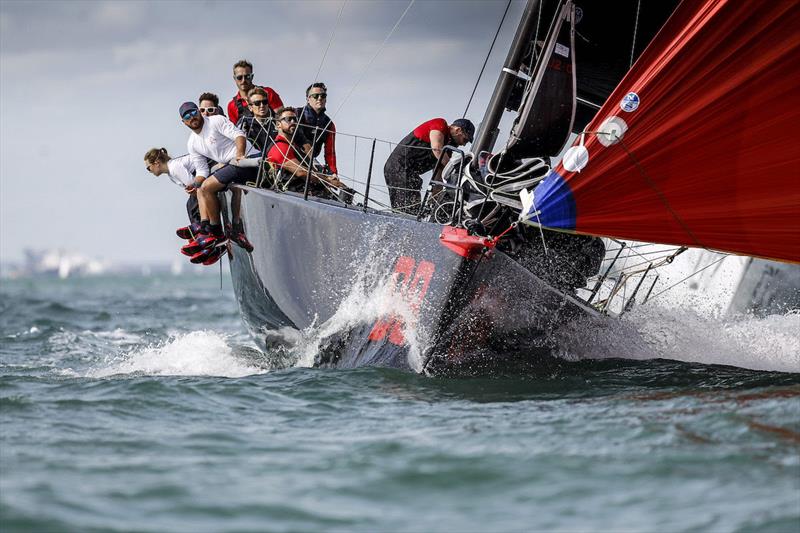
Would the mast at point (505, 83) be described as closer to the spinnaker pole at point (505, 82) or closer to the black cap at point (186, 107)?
the spinnaker pole at point (505, 82)

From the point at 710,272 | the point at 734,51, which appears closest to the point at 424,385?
the point at 734,51

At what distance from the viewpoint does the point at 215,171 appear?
781 cm

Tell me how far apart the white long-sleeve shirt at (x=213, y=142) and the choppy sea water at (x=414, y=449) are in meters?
1.74

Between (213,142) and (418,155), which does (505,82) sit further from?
(213,142)

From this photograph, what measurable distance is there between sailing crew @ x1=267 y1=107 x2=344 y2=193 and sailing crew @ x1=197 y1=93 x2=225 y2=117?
455mm

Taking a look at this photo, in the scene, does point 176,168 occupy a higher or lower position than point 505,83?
lower

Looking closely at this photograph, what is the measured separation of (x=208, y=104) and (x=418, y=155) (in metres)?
1.64

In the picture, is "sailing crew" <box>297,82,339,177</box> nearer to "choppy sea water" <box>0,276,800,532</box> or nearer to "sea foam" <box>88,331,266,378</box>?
"sea foam" <box>88,331,266,378</box>

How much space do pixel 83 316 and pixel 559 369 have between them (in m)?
11.4

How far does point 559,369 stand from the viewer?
21.0ft

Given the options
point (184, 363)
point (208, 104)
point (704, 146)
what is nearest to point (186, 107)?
point (208, 104)

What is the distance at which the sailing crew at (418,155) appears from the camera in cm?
707

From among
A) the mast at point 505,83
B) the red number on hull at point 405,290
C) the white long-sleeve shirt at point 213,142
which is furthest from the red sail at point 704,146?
the white long-sleeve shirt at point 213,142

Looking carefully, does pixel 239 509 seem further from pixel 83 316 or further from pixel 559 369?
pixel 83 316
